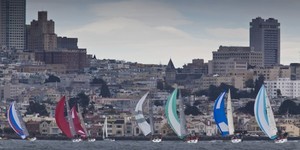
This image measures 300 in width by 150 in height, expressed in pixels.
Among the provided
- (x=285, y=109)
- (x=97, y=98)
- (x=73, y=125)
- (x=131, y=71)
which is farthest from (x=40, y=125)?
(x=131, y=71)

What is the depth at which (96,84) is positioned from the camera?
16762cm

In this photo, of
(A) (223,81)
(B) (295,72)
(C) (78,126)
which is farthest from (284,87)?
(C) (78,126)

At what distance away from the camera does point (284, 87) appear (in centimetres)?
15725

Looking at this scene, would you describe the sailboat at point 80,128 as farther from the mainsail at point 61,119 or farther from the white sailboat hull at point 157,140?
the white sailboat hull at point 157,140

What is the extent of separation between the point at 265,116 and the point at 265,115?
49 millimetres

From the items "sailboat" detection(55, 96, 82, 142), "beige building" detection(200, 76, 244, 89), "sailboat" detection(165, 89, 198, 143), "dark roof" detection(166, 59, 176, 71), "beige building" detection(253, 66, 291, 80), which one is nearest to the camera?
Result: "sailboat" detection(165, 89, 198, 143)

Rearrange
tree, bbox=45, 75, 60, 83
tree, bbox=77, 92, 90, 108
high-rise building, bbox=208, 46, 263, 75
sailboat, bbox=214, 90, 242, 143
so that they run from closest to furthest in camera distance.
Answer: sailboat, bbox=214, 90, 242, 143
tree, bbox=77, 92, 90, 108
tree, bbox=45, 75, 60, 83
high-rise building, bbox=208, 46, 263, 75

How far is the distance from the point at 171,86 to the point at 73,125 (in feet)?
224

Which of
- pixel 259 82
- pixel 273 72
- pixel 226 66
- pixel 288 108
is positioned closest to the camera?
pixel 288 108

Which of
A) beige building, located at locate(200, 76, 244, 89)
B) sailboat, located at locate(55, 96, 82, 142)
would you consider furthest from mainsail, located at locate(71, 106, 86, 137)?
beige building, located at locate(200, 76, 244, 89)

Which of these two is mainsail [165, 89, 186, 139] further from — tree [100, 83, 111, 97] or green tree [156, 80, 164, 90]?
green tree [156, 80, 164, 90]

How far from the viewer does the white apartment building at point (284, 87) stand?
154 meters

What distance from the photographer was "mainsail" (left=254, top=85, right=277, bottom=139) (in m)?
83.8

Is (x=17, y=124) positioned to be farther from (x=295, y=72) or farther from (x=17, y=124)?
(x=295, y=72)
